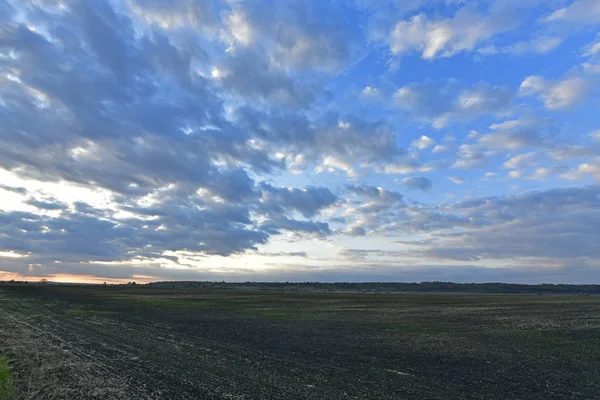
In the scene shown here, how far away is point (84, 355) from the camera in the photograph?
18984mm

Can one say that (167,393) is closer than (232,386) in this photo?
Yes

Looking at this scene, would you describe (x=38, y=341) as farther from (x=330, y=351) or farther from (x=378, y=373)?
(x=378, y=373)

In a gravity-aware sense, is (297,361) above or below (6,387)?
below

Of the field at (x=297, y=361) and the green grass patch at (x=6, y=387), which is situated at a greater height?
the green grass patch at (x=6, y=387)

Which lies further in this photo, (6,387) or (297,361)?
(297,361)

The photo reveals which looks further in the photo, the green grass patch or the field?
the field

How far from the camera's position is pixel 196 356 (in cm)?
1916

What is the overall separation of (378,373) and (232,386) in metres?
5.93

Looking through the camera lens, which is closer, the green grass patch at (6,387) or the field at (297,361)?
the green grass patch at (6,387)

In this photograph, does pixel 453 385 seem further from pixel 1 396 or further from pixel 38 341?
pixel 38 341

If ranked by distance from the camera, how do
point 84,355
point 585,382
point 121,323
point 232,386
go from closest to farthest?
point 232,386 < point 585,382 < point 84,355 < point 121,323

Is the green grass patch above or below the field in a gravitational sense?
above

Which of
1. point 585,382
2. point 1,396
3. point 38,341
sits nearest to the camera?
point 1,396

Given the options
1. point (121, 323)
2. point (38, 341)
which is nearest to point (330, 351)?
point (38, 341)
